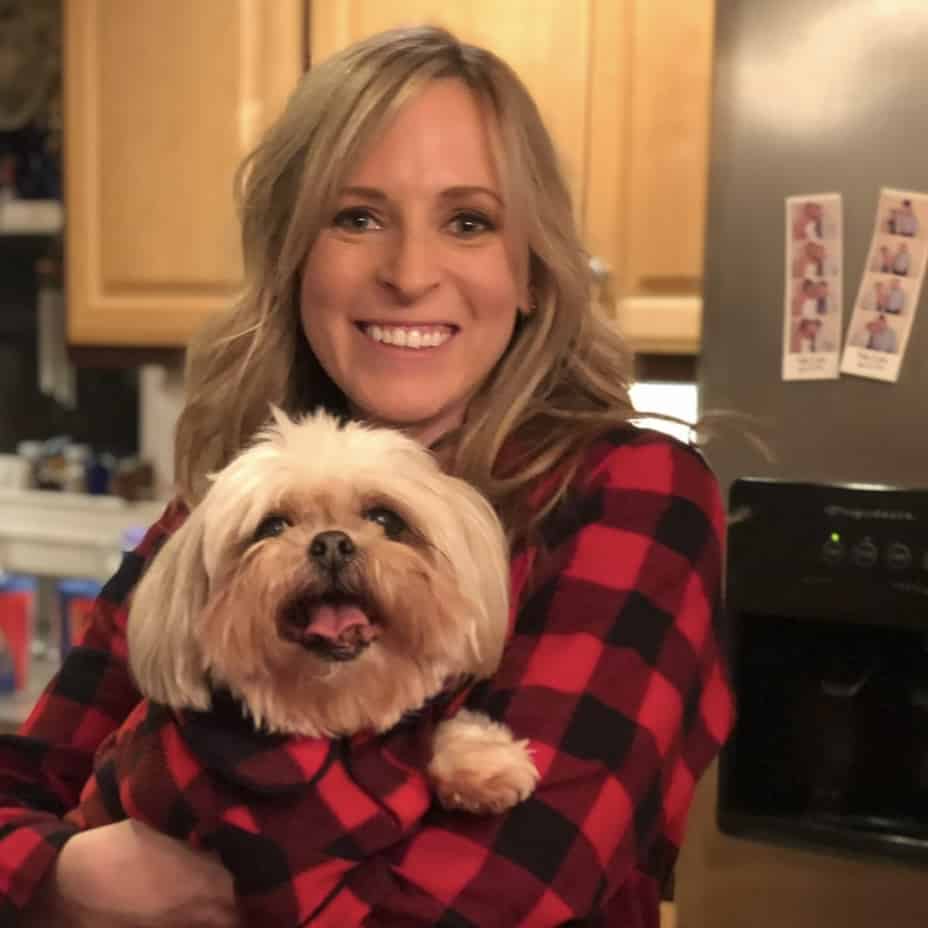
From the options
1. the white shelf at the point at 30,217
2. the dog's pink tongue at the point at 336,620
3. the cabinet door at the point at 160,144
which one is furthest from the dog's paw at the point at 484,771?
the white shelf at the point at 30,217

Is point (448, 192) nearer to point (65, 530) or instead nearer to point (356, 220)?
point (356, 220)

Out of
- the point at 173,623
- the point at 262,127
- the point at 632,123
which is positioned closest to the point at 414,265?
the point at 173,623

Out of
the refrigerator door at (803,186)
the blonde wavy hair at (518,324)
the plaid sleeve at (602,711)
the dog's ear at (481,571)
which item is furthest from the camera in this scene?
the refrigerator door at (803,186)

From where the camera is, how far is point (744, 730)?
1.55m

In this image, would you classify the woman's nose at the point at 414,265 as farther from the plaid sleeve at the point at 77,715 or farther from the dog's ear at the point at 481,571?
the plaid sleeve at the point at 77,715

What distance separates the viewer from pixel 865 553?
145cm

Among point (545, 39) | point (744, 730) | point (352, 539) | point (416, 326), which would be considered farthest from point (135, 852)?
point (545, 39)

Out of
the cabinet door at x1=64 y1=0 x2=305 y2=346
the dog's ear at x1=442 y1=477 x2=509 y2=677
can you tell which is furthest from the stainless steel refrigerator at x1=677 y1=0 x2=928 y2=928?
the cabinet door at x1=64 y1=0 x2=305 y2=346

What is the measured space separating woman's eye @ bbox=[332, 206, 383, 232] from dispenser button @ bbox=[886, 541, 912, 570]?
0.73m

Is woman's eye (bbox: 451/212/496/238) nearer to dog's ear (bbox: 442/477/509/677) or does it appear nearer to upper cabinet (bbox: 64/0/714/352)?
dog's ear (bbox: 442/477/509/677)

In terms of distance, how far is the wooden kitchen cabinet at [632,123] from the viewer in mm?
1719

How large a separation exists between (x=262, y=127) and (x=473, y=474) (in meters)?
1.14

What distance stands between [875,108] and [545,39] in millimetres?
571

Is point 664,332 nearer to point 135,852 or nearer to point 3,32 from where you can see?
point 135,852
